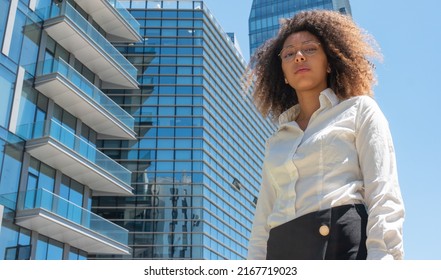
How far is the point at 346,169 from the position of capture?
1867mm

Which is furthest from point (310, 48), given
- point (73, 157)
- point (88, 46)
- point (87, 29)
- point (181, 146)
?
point (181, 146)

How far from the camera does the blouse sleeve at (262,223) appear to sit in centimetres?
210

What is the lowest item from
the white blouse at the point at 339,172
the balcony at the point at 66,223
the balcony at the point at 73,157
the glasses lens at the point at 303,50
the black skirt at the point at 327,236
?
the black skirt at the point at 327,236

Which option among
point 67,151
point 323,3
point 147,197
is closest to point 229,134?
point 147,197

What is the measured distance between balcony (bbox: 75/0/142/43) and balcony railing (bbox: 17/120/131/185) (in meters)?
6.80

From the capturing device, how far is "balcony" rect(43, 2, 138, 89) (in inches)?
891

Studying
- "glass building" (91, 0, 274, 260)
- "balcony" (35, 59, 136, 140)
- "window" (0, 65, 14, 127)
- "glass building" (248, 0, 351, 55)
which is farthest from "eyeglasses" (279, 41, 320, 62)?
"glass building" (248, 0, 351, 55)

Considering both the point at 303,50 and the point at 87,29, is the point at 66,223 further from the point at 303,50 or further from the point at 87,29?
the point at 303,50

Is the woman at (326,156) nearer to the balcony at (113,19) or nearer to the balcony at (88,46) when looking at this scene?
the balcony at (88,46)

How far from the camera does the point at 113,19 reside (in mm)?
27266

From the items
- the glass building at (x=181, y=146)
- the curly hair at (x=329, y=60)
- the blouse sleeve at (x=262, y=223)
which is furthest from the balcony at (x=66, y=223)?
the blouse sleeve at (x=262, y=223)

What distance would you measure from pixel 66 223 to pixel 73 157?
271 centimetres

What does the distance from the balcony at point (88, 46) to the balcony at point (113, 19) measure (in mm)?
1658
